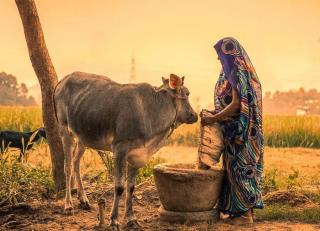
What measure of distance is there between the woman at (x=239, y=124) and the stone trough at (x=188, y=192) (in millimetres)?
204

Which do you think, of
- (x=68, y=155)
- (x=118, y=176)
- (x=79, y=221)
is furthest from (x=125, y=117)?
(x=79, y=221)

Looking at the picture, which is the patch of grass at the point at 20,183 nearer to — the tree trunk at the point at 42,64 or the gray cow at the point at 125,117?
the tree trunk at the point at 42,64

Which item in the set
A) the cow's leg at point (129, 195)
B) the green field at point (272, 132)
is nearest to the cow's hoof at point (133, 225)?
the cow's leg at point (129, 195)

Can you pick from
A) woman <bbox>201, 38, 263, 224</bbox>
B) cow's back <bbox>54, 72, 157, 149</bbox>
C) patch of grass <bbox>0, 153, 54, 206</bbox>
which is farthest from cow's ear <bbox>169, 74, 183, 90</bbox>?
patch of grass <bbox>0, 153, 54, 206</bbox>

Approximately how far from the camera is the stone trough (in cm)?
643

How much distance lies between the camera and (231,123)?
6578mm

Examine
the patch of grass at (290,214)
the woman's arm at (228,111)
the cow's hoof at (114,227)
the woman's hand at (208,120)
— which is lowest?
the cow's hoof at (114,227)

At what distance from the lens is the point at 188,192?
21.3 feet

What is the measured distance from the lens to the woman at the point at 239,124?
644 centimetres

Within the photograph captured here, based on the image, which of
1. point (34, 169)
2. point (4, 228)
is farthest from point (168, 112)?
point (34, 169)

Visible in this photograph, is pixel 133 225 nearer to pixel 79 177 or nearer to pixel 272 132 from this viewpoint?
pixel 79 177

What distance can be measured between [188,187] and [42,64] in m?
3.19

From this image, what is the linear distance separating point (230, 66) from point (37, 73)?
322cm

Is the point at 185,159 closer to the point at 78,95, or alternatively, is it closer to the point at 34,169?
the point at 34,169
